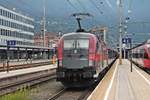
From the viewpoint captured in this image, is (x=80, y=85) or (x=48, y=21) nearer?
(x=80, y=85)

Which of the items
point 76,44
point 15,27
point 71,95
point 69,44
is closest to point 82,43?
point 76,44

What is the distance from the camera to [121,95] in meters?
17.0

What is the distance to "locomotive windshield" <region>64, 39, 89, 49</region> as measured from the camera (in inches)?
832

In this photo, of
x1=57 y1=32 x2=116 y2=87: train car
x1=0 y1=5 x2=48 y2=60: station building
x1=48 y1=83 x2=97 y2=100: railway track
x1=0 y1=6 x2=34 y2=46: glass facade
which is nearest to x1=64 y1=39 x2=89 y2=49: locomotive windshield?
x1=57 y1=32 x2=116 y2=87: train car

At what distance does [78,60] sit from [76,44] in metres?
1.09

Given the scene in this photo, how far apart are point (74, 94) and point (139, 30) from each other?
53.2m

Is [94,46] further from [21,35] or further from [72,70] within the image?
[21,35]

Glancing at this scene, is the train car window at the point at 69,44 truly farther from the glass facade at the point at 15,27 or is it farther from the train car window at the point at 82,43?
the glass facade at the point at 15,27

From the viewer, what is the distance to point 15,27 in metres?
114

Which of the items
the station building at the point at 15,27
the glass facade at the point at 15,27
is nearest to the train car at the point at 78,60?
the station building at the point at 15,27

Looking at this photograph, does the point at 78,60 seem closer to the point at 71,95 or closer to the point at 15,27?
the point at 71,95

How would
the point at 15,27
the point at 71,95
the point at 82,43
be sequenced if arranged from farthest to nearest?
the point at 15,27 < the point at 82,43 < the point at 71,95

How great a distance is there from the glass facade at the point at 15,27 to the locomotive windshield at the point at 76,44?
75839 millimetres

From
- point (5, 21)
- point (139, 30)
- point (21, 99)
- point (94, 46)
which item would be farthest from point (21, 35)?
point (21, 99)
